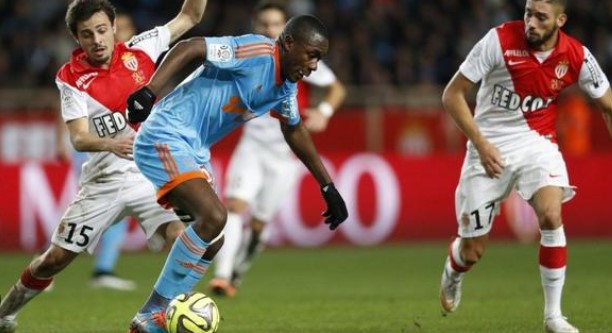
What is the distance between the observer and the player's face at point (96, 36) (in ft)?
27.7

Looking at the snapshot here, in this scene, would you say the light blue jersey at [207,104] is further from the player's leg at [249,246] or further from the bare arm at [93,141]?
the player's leg at [249,246]

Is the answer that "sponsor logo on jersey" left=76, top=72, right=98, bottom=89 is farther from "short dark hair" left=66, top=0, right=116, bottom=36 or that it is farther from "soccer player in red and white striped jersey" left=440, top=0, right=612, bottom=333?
"soccer player in red and white striped jersey" left=440, top=0, right=612, bottom=333

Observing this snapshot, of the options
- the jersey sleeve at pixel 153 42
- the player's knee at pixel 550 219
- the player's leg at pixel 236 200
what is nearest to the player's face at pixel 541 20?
the player's knee at pixel 550 219

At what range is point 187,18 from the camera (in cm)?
893

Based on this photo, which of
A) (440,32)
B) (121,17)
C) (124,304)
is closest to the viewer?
(124,304)

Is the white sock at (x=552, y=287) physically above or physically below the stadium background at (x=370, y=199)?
above

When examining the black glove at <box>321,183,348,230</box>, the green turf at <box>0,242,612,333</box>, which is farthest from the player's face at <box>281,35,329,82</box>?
the green turf at <box>0,242,612,333</box>

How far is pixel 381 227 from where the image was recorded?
1734 cm

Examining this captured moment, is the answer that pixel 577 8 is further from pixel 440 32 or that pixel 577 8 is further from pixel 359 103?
pixel 359 103

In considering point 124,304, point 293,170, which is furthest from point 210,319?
point 293,170

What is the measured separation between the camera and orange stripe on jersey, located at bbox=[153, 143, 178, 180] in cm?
755

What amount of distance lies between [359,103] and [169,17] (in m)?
3.74

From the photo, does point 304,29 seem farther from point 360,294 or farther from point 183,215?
point 360,294

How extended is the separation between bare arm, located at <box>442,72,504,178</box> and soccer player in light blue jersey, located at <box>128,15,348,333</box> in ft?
4.36
